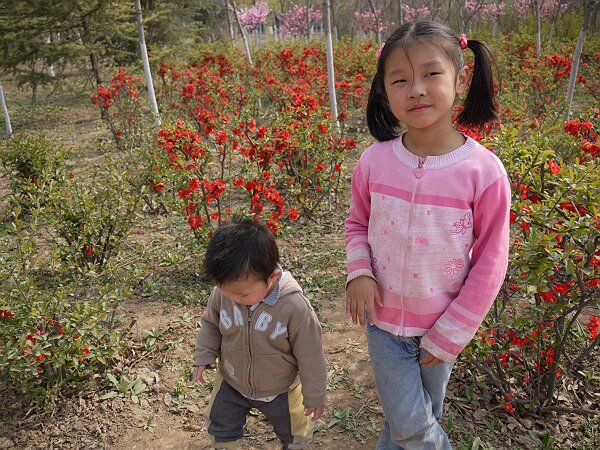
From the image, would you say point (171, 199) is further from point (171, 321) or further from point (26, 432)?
point (26, 432)

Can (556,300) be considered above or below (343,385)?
above

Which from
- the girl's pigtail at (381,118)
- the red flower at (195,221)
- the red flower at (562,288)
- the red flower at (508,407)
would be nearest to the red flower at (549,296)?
the red flower at (562,288)

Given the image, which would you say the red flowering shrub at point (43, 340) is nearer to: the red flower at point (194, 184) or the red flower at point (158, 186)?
the red flower at point (194, 184)

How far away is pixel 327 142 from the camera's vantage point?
15.2ft

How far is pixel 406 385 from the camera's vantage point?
154 centimetres

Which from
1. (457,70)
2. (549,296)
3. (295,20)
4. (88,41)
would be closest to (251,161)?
(549,296)

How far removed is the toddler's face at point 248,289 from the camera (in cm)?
159

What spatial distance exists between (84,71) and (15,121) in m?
2.12

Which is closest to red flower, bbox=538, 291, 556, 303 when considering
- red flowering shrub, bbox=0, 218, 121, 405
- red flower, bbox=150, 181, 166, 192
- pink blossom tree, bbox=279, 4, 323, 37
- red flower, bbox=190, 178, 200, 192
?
red flowering shrub, bbox=0, 218, 121, 405

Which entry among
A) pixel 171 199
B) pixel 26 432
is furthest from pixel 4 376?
pixel 171 199

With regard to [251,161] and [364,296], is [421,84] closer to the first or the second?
[364,296]

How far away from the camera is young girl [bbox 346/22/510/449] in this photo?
54.1 inches

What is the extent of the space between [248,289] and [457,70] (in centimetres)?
90

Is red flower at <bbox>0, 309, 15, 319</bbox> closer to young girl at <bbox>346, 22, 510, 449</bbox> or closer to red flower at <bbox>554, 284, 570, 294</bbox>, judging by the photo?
young girl at <bbox>346, 22, 510, 449</bbox>
